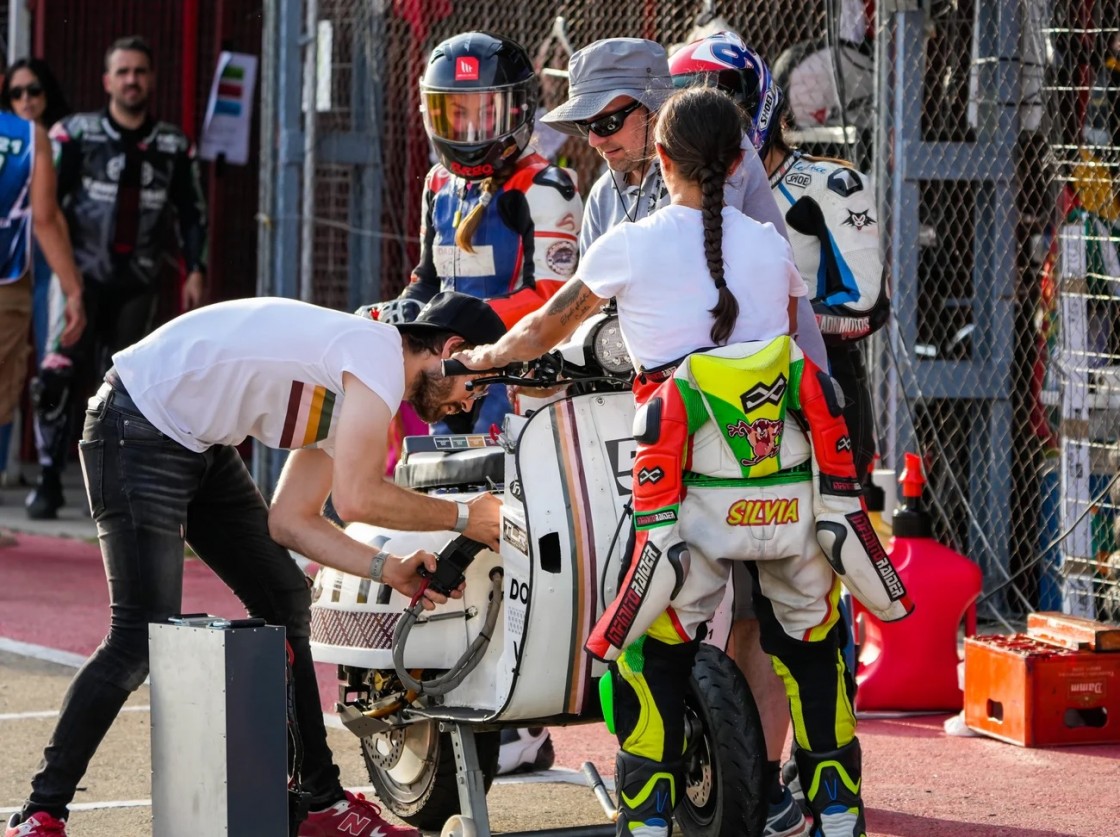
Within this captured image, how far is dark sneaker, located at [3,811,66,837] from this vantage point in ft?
14.4

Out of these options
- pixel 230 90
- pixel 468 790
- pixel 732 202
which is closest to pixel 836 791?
pixel 468 790

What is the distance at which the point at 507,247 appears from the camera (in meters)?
6.03

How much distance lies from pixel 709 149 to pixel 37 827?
2087 mm

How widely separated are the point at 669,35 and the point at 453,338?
5.00 meters

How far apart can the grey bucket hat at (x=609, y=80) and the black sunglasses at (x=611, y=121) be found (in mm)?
26

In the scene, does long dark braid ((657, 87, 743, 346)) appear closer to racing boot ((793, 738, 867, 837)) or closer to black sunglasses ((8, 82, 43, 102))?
Answer: racing boot ((793, 738, 867, 837))

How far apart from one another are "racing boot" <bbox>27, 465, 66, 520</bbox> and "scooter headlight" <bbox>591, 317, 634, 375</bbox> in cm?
694

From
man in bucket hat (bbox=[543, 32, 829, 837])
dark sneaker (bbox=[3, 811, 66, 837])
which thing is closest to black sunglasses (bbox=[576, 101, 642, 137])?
man in bucket hat (bbox=[543, 32, 829, 837])

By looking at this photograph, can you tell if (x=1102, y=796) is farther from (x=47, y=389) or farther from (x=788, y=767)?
(x=47, y=389)

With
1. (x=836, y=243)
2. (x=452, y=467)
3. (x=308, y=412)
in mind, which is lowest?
(x=452, y=467)

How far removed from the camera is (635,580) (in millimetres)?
3965

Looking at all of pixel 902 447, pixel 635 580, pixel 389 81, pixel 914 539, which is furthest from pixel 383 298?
pixel 635 580

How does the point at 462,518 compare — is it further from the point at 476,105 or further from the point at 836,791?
the point at 476,105

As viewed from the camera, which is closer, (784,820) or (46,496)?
(784,820)
